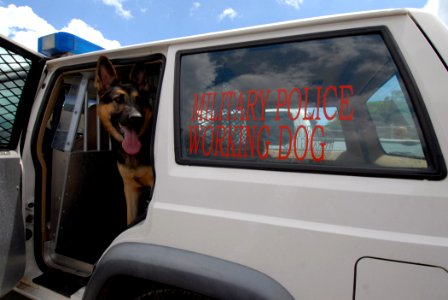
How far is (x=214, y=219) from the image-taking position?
120 cm

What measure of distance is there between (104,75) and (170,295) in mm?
1845

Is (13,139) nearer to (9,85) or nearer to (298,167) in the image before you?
(9,85)

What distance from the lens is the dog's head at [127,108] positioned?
2.70 m

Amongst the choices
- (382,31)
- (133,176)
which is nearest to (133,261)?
(382,31)

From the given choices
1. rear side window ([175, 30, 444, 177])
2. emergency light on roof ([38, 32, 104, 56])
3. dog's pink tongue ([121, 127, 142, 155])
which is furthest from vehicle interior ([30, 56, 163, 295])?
rear side window ([175, 30, 444, 177])

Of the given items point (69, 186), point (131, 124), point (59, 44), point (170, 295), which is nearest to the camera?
point (170, 295)

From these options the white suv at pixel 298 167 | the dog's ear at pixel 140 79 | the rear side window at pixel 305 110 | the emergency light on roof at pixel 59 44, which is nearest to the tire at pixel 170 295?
the white suv at pixel 298 167

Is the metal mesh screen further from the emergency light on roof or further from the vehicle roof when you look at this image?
the vehicle roof

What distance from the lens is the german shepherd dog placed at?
2725 mm

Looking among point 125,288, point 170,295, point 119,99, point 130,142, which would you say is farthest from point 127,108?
point 170,295

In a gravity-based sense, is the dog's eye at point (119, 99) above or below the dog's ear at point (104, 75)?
below

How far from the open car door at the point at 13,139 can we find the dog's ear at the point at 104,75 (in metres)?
0.42

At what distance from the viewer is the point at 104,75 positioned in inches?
92.7

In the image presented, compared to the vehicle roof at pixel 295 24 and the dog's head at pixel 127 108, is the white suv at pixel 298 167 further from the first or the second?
the dog's head at pixel 127 108
